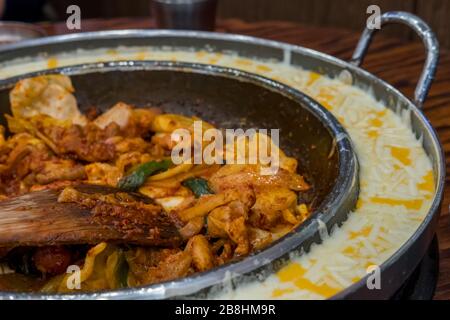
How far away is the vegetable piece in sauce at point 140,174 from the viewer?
2338 millimetres

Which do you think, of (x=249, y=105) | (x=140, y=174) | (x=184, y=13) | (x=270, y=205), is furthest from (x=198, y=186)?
(x=184, y=13)

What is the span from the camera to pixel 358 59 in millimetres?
2682

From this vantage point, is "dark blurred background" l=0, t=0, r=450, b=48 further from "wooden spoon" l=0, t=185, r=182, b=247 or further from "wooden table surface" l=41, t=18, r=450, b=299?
"wooden spoon" l=0, t=185, r=182, b=247

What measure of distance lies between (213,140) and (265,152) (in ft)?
0.92

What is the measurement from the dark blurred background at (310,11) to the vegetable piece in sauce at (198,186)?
312 cm

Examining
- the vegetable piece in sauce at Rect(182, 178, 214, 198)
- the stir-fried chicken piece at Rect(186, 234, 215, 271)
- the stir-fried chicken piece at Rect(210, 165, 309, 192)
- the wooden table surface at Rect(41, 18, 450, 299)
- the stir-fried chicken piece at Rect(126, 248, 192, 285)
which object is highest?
the wooden table surface at Rect(41, 18, 450, 299)

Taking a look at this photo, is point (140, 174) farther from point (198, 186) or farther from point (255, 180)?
point (255, 180)

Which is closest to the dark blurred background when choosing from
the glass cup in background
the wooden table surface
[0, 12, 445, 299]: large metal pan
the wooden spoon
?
the wooden table surface

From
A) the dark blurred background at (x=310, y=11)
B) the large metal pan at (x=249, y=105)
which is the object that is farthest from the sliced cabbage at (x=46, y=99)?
the dark blurred background at (x=310, y=11)

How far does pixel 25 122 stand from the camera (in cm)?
272

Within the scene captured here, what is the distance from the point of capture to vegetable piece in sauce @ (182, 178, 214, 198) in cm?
233

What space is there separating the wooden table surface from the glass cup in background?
0.94 feet

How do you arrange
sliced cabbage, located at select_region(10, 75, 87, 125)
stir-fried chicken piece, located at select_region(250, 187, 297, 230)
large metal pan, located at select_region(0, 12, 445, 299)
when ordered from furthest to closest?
sliced cabbage, located at select_region(10, 75, 87, 125), stir-fried chicken piece, located at select_region(250, 187, 297, 230), large metal pan, located at select_region(0, 12, 445, 299)
